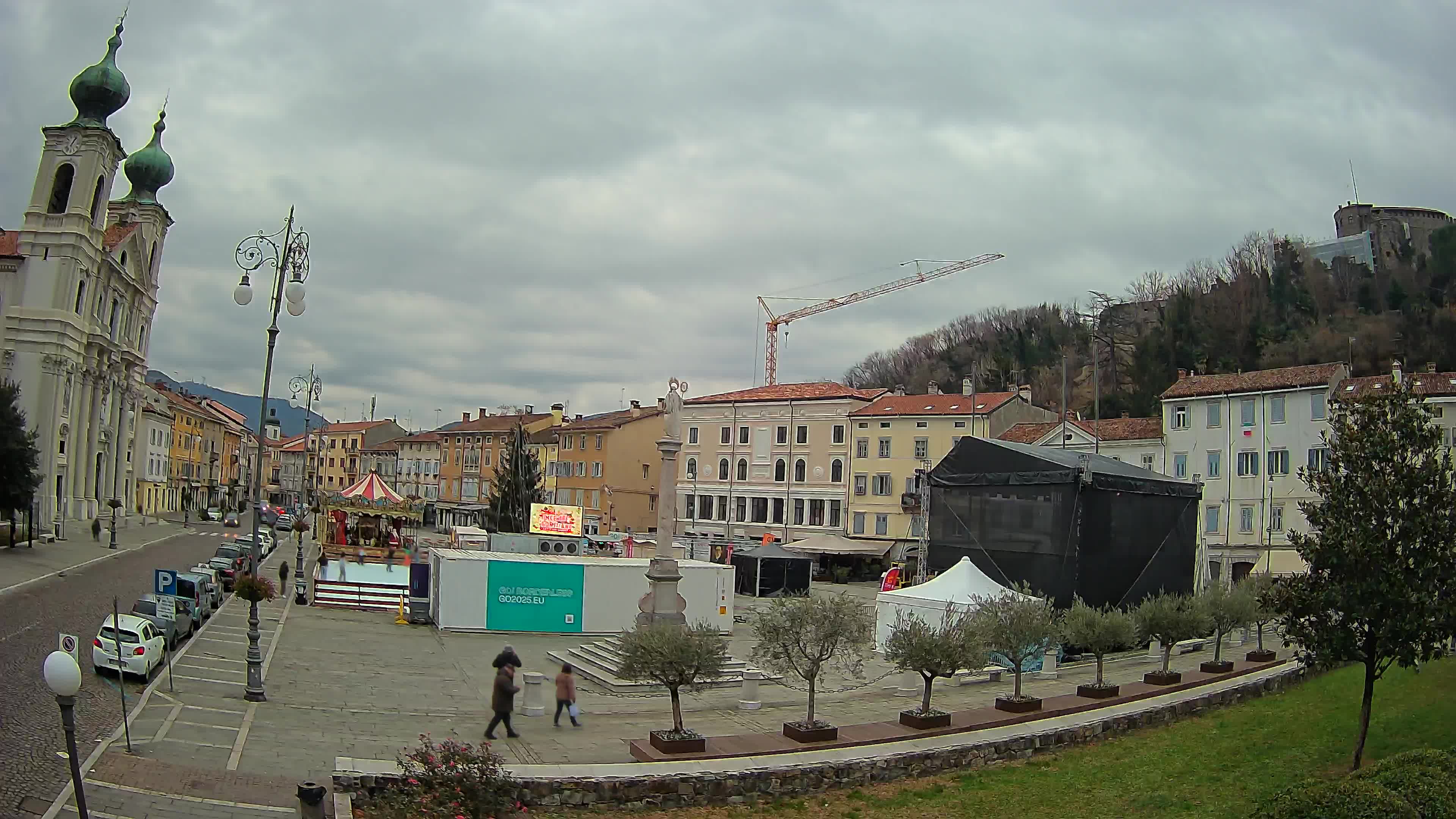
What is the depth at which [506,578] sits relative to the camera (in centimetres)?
3058

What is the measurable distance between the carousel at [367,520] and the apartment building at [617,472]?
22024mm

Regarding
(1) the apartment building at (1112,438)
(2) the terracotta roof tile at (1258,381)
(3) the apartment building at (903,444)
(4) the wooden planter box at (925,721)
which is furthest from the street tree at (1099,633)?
(3) the apartment building at (903,444)

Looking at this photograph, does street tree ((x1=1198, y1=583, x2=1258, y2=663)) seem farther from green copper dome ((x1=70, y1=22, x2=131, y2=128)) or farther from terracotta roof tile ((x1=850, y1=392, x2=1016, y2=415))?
green copper dome ((x1=70, y1=22, x2=131, y2=128))

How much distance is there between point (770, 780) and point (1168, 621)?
1287 cm

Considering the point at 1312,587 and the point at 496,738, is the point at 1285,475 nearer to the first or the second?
the point at 1312,587

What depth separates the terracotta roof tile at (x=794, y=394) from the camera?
213ft

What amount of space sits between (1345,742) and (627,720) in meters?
12.0

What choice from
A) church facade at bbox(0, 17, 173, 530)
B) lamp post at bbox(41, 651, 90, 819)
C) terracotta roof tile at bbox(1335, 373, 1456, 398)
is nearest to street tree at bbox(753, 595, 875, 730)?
lamp post at bbox(41, 651, 90, 819)

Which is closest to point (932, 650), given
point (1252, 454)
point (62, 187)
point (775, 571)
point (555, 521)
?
point (775, 571)

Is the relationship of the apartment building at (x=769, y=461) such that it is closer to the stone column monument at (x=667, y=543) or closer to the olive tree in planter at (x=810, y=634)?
the stone column monument at (x=667, y=543)

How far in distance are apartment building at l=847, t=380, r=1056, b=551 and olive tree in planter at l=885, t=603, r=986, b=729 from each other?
40.4 meters

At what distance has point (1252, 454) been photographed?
49031mm

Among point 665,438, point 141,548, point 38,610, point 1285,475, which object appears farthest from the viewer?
point 141,548

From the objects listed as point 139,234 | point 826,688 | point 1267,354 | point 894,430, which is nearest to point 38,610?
point 826,688
